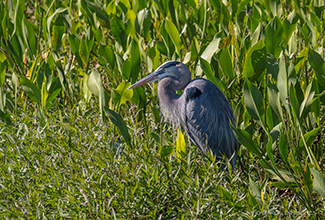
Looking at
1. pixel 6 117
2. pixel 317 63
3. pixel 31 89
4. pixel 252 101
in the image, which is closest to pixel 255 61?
pixel 317 63

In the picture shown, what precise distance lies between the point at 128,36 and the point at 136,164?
1443 millimetres

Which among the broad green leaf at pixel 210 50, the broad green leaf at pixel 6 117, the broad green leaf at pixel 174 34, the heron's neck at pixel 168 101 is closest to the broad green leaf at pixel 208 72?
the broad green leaf at pixel 210 50

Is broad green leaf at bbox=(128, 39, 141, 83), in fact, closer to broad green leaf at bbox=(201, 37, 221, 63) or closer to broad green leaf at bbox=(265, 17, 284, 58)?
broad green leaf at bbox=(201, 37, 221, 63)

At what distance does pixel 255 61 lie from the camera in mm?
2301

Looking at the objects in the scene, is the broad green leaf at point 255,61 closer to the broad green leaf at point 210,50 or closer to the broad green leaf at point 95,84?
the broad green leaf at point 210,50

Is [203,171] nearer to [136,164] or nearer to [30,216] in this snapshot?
[136,164]

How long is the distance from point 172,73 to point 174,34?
16.2 inches

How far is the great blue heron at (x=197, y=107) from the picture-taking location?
2479 millimetres

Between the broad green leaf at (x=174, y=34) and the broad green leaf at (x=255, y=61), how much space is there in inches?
27.9

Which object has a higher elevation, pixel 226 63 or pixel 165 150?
pixel 226 63

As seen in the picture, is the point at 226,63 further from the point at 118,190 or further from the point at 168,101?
the point at 118,190

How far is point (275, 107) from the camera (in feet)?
6.18

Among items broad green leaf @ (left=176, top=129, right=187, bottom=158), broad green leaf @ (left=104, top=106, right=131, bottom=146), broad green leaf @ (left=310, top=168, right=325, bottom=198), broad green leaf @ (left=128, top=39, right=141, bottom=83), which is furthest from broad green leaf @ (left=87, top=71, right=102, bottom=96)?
broad green leaf @ (left=310, top=168, right=325, bottom=198)

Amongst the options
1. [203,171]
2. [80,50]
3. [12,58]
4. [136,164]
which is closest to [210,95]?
[203,171]
